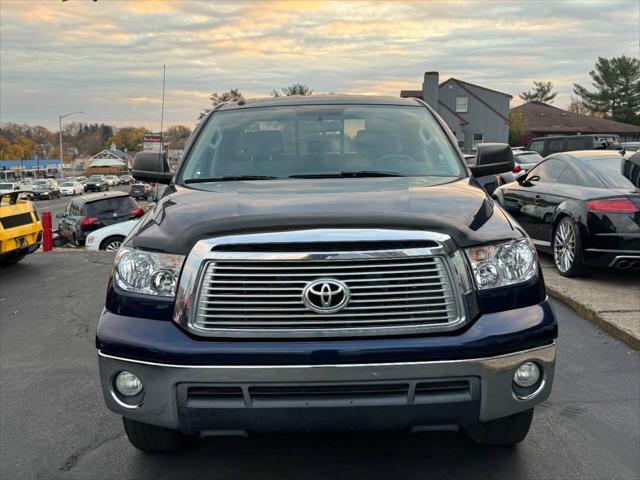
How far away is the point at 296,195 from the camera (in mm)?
3113

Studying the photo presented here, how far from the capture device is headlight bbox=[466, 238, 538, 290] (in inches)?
107

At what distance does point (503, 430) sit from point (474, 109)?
174 feet

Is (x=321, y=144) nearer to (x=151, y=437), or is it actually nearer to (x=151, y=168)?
(x=151, y=168)

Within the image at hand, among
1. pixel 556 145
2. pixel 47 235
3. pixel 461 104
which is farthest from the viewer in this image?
pixel 461 104

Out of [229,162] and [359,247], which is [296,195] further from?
[229,162]

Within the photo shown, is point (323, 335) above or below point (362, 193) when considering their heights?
below

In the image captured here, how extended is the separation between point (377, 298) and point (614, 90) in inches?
3095

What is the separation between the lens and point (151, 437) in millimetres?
3256

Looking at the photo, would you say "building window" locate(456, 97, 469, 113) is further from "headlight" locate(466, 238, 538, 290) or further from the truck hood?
"headlight" locate(466, 238, 538, 290)

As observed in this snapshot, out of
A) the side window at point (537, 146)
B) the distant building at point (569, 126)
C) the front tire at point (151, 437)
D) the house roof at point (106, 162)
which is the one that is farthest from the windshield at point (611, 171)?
the house roof at point (106, 162)

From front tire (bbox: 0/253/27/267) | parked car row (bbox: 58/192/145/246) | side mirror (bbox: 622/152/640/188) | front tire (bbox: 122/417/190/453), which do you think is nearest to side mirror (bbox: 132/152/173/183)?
front tire (bbox: 122/417/190/453)

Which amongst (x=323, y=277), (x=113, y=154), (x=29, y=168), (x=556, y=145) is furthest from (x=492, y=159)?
(x=113, y=154)

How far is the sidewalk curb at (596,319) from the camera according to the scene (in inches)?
206

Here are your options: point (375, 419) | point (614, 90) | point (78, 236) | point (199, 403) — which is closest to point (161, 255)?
point (199, 403)
